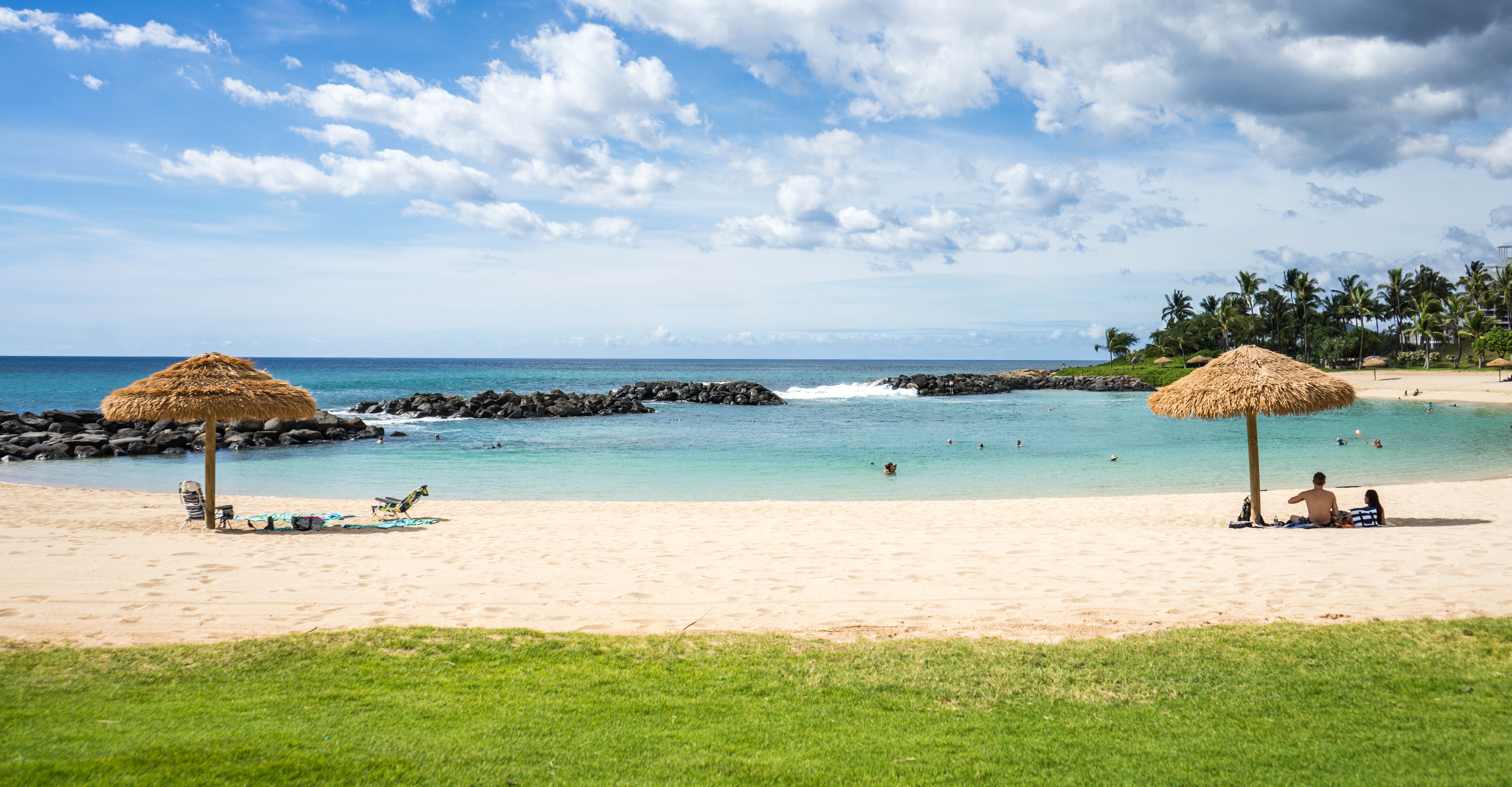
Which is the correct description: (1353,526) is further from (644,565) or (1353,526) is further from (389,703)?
(389,703)

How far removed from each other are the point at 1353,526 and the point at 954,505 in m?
6.49

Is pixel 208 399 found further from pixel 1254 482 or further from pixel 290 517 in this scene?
pixel 1254 482

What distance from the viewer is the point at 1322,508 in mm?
12430

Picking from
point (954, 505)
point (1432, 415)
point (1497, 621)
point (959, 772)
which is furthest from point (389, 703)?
point (1432, 415)

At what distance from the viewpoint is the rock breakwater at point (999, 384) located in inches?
2768

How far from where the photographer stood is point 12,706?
505 centimetres

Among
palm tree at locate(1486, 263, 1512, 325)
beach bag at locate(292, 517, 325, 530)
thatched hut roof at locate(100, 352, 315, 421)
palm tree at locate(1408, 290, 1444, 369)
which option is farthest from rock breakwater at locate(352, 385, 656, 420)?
palm tree at locate(1486, 263, 1512, 325)

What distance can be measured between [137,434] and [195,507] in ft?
67.5

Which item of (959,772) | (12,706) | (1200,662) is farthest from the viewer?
(1200,662)

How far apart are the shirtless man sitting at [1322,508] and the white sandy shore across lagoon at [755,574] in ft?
1.39

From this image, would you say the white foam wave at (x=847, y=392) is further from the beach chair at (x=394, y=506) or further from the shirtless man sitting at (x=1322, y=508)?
the shirtless man sitting at (x=1322, y=508)

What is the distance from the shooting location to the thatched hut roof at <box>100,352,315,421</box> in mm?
13094

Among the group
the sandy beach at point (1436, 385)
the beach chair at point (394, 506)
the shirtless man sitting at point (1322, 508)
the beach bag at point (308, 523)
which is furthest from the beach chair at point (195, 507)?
the sandy beach at point (1436, 385)

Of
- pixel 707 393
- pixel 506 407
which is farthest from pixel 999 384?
→ pixel 506 407
